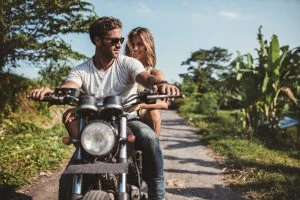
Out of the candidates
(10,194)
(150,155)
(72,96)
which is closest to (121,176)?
(72,96)

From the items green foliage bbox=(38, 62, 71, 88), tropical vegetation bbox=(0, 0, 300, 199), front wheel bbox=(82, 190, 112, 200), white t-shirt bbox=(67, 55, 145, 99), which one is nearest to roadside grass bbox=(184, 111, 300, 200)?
tropical vegetation bbox=(0, 0, 300, 199)

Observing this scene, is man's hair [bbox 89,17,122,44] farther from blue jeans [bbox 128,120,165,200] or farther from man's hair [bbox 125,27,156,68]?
man's hair [bbox 125,27,156,68]

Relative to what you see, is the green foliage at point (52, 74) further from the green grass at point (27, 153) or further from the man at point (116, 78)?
the man at point (116, 78)

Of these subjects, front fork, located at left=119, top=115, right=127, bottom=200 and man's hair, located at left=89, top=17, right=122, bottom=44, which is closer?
front fork, located at left=119, top=115, right=127, bottom=200

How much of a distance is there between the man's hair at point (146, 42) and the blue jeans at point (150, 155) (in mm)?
1844

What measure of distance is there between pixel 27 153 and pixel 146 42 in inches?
131

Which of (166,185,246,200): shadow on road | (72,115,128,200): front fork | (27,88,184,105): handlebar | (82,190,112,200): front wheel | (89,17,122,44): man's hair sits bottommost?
(166,185,246,200): shadow on road

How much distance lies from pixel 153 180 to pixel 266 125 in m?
8.45

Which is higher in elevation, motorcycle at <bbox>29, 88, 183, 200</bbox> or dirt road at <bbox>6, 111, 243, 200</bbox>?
motorcycle at <bbox>29, 88, 183, 200</bbox>

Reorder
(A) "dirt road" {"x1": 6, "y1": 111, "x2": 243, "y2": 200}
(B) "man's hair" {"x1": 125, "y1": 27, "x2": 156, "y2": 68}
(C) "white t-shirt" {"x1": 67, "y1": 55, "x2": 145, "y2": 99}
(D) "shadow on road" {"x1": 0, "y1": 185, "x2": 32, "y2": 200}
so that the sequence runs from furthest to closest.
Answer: (A) "dirt road" {"x1": 6, "y1": 111, "x2": 243, "y2": 200} < (B) "man's hair" {"x1": 125, "y1": 27, "x2": 156, "y2": 68} < (D) "shadow on road" {"x1": 0, "y1": 185, "x2": 32, "y2": 200} < (C) "white t-shirt" {"x1": 67, "y1": 55, "x2": 145, "y2": 99}

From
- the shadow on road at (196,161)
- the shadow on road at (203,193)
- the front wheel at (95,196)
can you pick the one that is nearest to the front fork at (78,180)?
the front wheel at (95,196)

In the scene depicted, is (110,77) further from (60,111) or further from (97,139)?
(60,111)

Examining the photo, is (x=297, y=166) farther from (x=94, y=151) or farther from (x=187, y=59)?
A: (x=187, y=59)

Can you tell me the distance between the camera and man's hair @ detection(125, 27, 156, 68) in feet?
15.8
